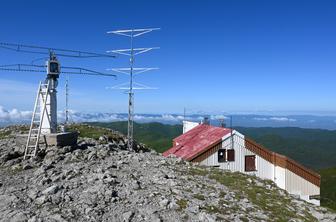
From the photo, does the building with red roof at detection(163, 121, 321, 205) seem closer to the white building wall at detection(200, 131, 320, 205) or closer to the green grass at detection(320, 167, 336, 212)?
the white building wall at detection(200, 131, 320, 205)

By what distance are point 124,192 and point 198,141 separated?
2370cm

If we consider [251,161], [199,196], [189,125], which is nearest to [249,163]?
[251,161]

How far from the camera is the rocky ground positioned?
42.1 ft

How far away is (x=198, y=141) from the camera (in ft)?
124

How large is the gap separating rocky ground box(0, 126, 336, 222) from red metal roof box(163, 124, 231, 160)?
44.0 feet

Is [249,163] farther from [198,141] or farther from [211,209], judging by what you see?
[211,209]

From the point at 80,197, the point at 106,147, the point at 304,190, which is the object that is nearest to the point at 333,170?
the point at 304,190

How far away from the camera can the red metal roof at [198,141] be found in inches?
1358

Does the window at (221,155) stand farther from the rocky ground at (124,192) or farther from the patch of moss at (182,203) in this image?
the patch of moss at (182,203)

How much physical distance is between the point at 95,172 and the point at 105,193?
293 centimetres

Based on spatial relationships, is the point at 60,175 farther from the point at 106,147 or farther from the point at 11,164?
the point at 106,147

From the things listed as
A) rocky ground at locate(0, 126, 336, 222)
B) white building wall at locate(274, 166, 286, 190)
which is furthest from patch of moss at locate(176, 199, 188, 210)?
white building wall at locate(274, 166, 286, 190)

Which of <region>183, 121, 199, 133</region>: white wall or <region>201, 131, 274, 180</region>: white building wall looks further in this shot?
<region>183, 121, 199, 133</region>: white wall

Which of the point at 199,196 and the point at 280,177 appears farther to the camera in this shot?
the point at 280,177
